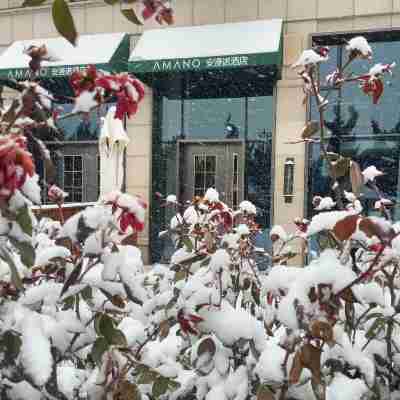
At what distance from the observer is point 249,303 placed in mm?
2455

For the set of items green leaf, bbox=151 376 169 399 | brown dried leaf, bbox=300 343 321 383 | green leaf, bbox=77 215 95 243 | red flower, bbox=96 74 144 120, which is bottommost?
green leaf, bbox=151 376 169 399

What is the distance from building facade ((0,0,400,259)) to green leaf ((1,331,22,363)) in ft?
24.0

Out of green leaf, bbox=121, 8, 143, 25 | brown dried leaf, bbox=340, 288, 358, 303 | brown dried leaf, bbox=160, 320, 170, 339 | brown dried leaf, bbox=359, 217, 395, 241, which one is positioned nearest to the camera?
brown dried leaf, bbox=359, 217, 395, 241

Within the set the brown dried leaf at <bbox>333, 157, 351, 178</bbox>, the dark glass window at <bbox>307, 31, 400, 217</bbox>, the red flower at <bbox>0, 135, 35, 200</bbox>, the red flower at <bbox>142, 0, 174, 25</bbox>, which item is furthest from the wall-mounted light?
the red flower at <bbox>0, 135, 35, 200</bbox>

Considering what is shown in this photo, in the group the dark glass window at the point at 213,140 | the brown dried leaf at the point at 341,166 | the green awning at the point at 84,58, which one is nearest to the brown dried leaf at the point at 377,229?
the brown dried leaf at the point at 341,166

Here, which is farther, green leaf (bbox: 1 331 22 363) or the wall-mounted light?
the wall-mounted light

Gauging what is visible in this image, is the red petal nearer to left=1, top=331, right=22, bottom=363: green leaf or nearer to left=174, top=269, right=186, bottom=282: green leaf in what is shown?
left=174, top=269, right=186, bottom=282: green leaf

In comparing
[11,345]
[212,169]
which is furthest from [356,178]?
[212,169]

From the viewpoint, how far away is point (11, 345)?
1.11 m

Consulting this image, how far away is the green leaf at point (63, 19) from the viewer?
979mm

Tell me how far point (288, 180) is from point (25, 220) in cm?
782

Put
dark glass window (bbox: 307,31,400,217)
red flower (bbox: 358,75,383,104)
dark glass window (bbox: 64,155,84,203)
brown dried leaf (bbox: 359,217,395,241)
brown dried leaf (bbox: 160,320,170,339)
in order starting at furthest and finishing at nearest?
dark glass window (bbox: 64,155,84,203), dark glass window (bbox: 307,31,400,217), red flower (bbox: 358,75,383,104), brown dried leaf (bbox: 160,320,170,339), brown dried leaf (bbox: 359,217,395,241)

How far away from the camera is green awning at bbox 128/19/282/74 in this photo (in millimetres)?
7855

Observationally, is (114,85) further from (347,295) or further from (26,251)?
(347,295)
